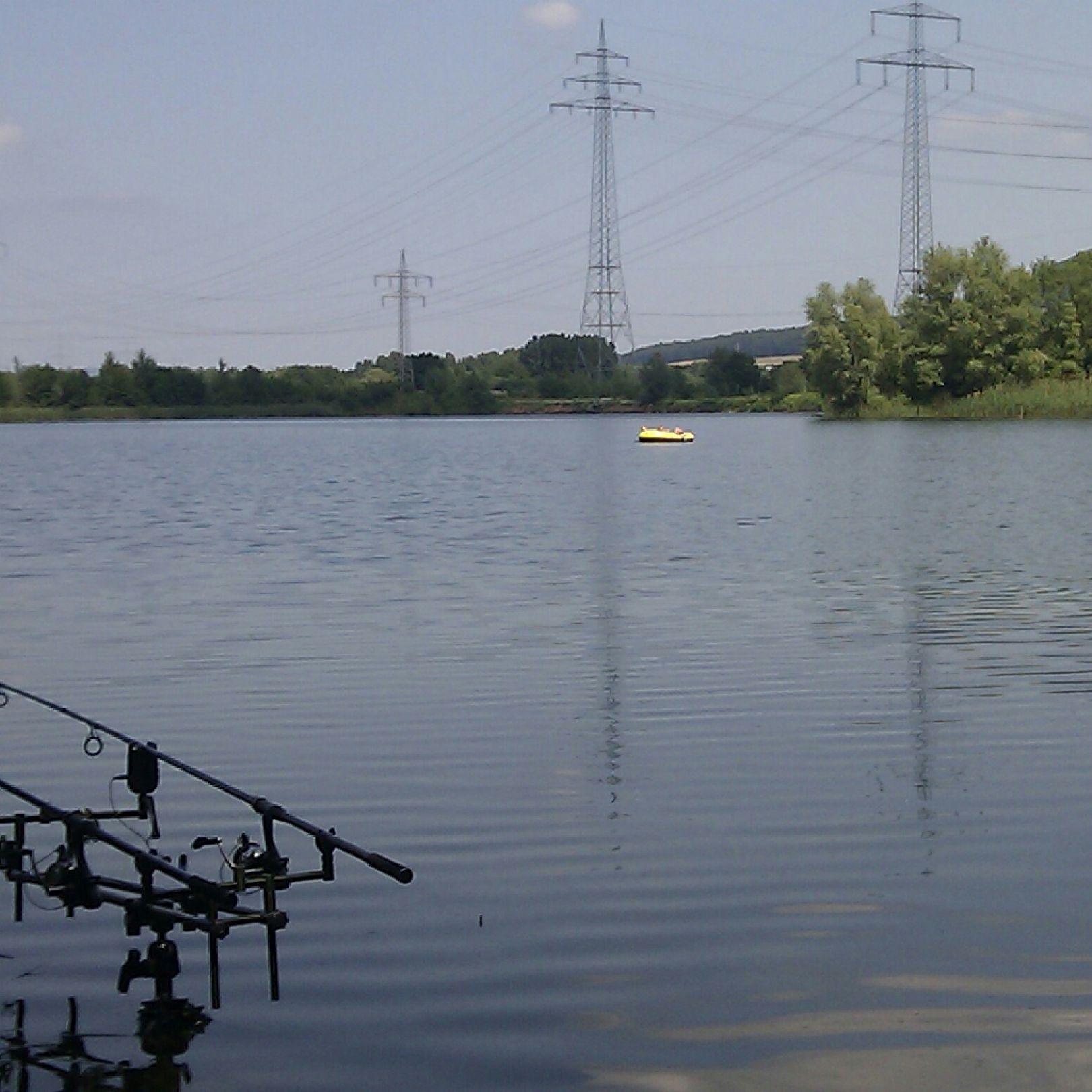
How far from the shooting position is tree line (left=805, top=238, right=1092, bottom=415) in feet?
358

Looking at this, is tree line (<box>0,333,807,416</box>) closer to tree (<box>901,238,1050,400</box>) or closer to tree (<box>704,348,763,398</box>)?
tree (<box>704,348,763,398</box>)

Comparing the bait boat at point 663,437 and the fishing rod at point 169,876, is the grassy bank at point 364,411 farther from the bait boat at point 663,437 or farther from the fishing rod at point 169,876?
the fishing rod at point 169,876

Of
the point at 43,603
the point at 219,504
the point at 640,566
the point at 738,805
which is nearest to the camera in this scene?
the point at 738,805

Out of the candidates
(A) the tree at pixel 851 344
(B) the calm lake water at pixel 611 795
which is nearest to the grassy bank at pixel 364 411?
(A) the tree at pixel 851 344

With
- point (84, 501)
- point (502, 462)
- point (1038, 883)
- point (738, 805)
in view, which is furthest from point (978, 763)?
point (502, 462)

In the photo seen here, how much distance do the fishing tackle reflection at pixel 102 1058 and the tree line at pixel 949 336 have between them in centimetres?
10426

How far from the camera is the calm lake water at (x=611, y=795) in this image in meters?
7.36

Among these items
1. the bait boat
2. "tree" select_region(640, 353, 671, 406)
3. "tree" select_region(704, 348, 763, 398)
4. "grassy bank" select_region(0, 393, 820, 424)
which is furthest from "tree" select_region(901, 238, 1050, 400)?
"tree" select_region(704, 348, 763, 398)

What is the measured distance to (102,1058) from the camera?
282 inches

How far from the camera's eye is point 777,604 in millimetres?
22109

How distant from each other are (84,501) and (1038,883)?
143ft

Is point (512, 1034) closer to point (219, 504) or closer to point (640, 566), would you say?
point (640, 566)

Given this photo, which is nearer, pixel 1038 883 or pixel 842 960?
pixel 842 960

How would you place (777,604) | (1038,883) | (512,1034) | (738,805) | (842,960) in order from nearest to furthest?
(512,1034) → (842,960) → (1038,883) → (738,805) → (777,604)
